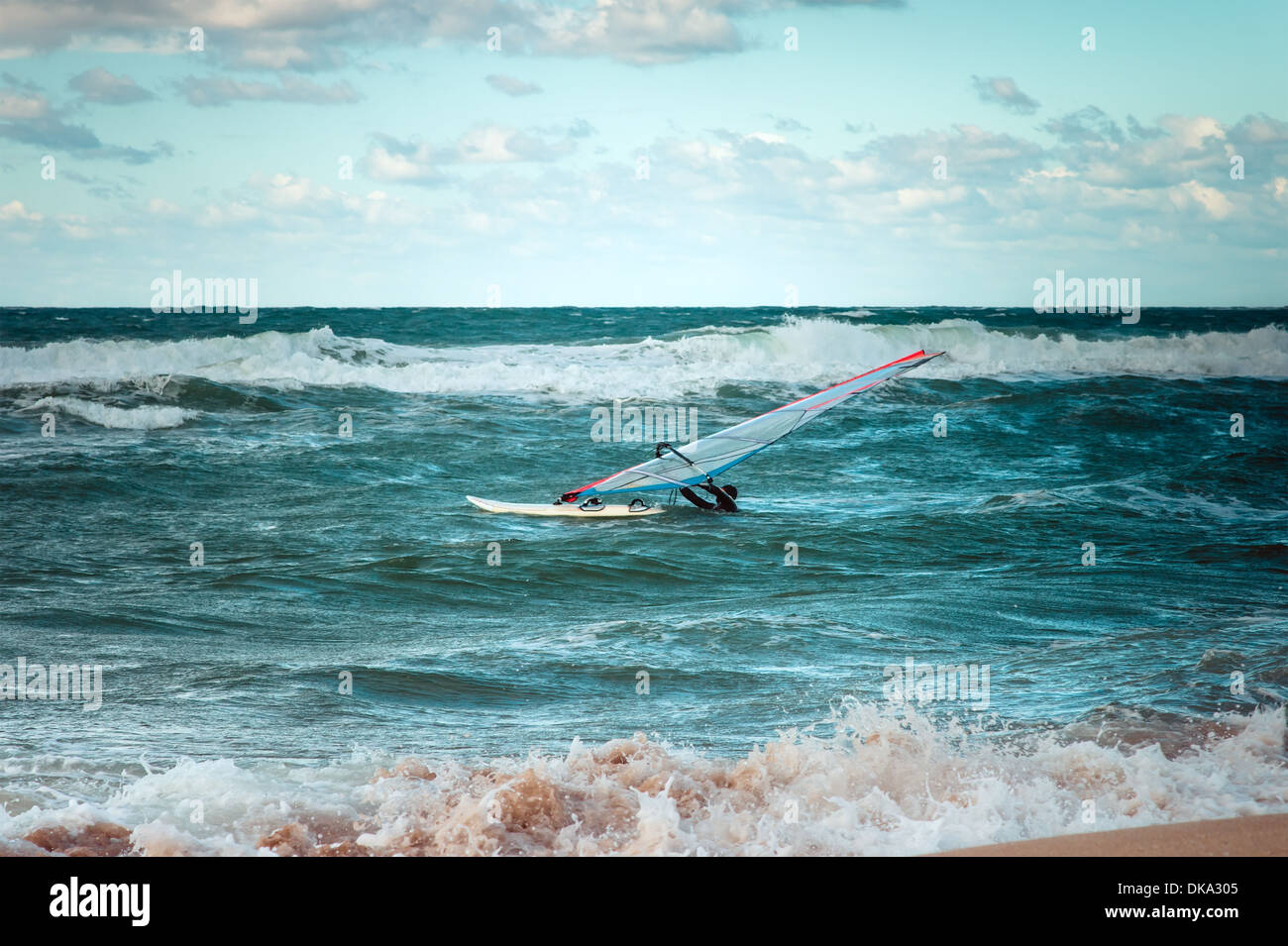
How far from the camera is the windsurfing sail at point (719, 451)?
1331 centimetres

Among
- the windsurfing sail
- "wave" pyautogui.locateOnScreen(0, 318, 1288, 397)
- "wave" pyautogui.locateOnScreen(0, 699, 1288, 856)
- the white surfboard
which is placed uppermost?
"wave" pyautogui.locateOnScreen(0, 318, 1288, 397)

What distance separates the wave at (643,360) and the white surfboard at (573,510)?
11557mm

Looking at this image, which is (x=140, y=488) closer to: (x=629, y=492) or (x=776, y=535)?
(x=629, y=492)

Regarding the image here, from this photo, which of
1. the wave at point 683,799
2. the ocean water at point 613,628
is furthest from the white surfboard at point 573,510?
the wave at point 683,799

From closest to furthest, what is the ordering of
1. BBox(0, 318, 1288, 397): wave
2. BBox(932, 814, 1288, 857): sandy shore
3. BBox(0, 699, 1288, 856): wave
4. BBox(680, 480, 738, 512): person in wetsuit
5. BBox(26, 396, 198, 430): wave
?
BBox(932, 814, 1288, 857): sandy shore, BBox(0, 699, 1288, 856): wave, BBox(680, 480, 738, 512): person in wetsuit, BBox(26, 396, 198, 430): wave, BBox(0, 318, 1288, 397): wave

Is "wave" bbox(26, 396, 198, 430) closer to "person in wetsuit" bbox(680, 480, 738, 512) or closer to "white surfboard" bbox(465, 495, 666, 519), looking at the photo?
"white surfboard" bbox(465, 495, 666, 519)

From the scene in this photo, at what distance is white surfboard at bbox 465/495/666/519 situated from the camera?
43.5 feet

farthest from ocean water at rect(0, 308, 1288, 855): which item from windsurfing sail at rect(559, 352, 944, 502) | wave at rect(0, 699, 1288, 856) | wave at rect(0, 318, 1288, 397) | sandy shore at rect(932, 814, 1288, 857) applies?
wave at rect(0, 318, 1288, 397)

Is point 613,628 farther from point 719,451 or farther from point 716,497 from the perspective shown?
point 719,451

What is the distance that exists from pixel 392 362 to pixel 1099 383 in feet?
63.5

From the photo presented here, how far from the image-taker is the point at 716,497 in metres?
13.7

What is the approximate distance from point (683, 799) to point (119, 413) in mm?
17854

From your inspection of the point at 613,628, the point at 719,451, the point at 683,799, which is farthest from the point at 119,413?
the point at 683,799

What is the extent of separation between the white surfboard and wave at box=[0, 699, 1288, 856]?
804 centimetres
